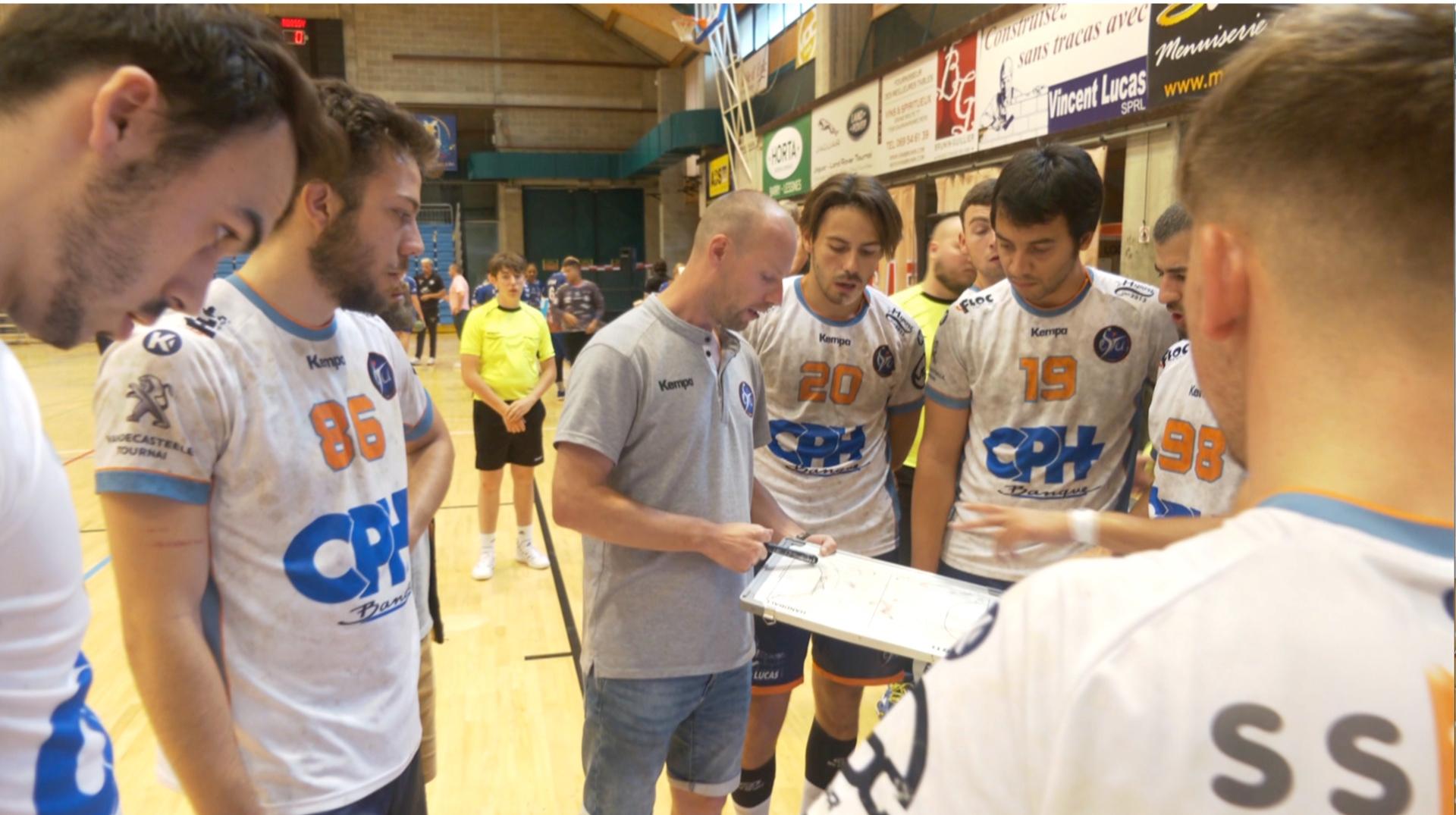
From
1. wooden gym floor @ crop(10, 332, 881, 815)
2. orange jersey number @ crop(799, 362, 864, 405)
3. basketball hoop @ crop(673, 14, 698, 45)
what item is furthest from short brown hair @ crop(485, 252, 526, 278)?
basketball hoop @ crop(673, 14, 698, 45)

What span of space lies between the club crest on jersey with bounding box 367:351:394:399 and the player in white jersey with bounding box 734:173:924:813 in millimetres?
1312

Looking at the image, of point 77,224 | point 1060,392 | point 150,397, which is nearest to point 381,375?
point 150,397

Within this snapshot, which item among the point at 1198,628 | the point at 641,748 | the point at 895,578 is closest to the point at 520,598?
the point at 641,748

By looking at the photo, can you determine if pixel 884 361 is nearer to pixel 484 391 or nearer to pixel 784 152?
pixel 484 391

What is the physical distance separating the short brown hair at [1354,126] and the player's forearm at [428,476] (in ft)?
5.51

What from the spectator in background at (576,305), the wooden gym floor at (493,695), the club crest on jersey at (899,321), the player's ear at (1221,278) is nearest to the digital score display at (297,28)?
the spectator in background at (576,305)

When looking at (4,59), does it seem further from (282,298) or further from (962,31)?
(962,31)

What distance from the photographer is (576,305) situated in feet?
37.0

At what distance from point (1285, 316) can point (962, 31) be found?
7.74 m

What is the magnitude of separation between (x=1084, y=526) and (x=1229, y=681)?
4.31ft

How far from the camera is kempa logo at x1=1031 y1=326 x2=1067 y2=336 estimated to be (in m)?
2.39

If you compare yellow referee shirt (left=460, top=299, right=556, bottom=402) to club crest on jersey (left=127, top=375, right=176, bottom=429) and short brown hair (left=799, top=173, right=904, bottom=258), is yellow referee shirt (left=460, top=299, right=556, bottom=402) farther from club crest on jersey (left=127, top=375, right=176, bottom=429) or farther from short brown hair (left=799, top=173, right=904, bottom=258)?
club crest on jersey (left=127, top=375, right=176, bottom=429)

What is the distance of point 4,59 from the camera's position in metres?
0.85

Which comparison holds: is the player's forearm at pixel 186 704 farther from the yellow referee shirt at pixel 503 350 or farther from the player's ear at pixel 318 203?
the yellow referee shirt at pixel 503 350
